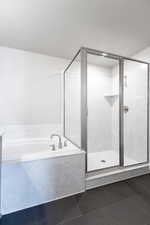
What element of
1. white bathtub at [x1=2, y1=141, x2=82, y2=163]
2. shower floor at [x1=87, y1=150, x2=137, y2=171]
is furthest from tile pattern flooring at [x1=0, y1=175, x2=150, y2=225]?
white bathtub at [x1=2, y1=141, x2=82, y2=163]

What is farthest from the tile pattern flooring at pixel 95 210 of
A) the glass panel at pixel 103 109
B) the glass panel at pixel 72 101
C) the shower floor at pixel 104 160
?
the glass panel at pixel 103 109

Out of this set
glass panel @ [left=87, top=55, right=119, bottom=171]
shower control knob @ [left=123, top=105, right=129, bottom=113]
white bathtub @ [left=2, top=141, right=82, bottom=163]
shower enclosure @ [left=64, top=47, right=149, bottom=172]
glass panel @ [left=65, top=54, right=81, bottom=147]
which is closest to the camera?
white bathtub @ [left=2, top=141, right=82, bottom=163]

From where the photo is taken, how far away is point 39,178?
151 centimetres

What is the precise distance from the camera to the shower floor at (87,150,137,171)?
2.12 metres

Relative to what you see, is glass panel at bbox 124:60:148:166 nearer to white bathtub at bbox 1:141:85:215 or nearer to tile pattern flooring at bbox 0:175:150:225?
tile pattern flooring at bbox 0:175:150:225

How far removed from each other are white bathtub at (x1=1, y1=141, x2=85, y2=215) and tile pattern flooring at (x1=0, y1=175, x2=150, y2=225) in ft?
0.30

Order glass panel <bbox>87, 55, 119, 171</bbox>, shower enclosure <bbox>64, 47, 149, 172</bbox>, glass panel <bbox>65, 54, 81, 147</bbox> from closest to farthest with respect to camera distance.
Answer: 1. shower enclosure <bbox>64, 47, 149, 172</bbox>
2. glass panel <bbox>65, 54, 81, 147</bbox>
3. glass panel <bbox>87, 55, 119, 171</bbox>

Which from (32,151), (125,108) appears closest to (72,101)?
(125,108)

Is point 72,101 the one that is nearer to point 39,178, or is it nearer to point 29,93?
point 29,93

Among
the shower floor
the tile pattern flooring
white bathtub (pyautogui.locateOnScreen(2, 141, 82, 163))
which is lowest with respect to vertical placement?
the tile pattern flooring

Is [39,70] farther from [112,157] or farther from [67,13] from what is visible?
[112,157]

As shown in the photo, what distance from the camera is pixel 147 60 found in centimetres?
253

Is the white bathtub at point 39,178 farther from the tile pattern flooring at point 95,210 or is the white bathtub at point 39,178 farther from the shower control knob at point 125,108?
the shower control knob at point 125,108

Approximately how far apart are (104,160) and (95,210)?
1.15 meters
